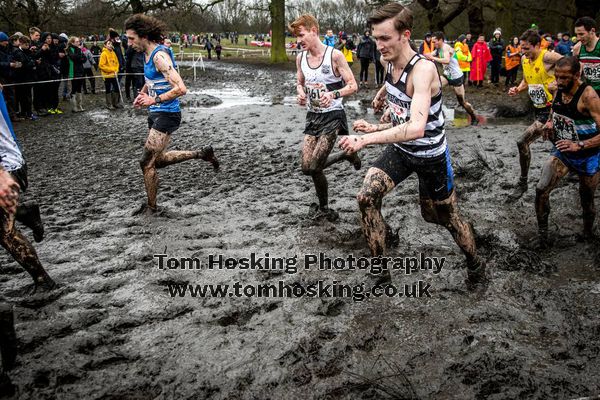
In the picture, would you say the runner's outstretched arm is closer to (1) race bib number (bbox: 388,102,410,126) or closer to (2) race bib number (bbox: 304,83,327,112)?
(1) race bib number (bbox: 388,102,410,126)

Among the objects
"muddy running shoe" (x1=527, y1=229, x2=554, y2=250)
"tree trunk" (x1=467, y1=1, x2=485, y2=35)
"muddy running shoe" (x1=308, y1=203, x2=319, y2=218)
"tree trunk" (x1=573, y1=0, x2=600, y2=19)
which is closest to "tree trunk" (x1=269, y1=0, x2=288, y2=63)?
"tree trunk" (x1=467, y1=1, x2=485, y2=35)

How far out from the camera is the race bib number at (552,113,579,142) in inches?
174

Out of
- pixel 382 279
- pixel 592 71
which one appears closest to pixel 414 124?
pixel 382 279

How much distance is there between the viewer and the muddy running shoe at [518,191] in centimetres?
596

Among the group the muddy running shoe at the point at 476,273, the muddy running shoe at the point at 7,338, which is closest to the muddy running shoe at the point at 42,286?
the muddy running shoe at the point at 7,338

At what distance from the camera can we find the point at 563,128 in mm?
4504

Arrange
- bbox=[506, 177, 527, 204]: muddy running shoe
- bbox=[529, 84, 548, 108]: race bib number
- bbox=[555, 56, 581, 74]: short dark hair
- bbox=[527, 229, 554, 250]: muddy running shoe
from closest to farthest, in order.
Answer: bbox=[555, 56, 581, 74]: short dark hair, bbox=[527, 229, 554, 250]: muddy running shoe, bbox=[529, 84, 548, 108]: race bib number, bbox=[506, 177, 527, 204]: muddy running shoe

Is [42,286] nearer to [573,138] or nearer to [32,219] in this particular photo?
[32,219]

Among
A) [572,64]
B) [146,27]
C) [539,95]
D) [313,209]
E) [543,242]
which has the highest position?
[146,27]

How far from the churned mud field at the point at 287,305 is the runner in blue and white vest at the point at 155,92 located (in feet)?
2.08

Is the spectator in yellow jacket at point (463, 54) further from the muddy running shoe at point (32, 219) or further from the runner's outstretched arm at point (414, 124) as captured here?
the muddy running shoe at point (32, 219)

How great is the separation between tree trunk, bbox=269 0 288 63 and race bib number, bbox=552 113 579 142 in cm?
2601

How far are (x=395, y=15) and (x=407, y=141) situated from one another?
0.88 meters

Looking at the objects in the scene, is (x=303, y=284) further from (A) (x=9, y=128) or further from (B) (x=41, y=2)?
(B) (x=41, y=2)
